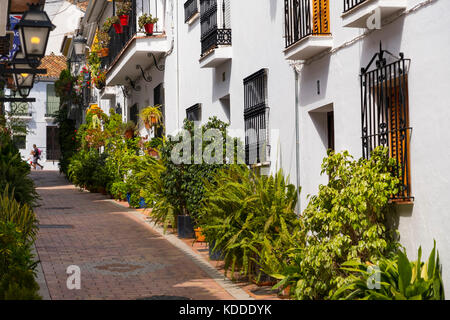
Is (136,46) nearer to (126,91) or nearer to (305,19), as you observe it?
(126,91)

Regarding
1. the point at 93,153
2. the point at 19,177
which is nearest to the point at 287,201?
the point at 19,177

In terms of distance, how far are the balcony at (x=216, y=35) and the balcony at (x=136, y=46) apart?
392 centimetres

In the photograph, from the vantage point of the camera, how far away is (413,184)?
815 cm

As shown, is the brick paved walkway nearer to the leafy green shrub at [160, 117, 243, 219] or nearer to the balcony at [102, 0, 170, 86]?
the leafy green shrub at [160, 117, 243, 219]

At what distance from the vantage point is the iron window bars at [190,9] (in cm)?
1702

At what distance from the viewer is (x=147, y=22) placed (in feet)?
63.8

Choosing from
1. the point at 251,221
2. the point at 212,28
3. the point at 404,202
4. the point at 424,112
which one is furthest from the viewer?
the point at 212,28

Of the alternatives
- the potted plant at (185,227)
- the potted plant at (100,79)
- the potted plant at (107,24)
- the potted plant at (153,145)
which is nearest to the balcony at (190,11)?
the potted plant at (153,145)

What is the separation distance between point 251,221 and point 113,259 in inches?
124

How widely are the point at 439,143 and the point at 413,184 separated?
28.5 inches

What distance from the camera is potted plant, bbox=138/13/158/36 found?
19.4 m

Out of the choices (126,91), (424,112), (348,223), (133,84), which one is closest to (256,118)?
(348,223)

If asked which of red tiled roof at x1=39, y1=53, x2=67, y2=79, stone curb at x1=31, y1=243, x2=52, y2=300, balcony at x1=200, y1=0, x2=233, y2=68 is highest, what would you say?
red tiled roof at x1=39, y1=53, x2=67, y2=79

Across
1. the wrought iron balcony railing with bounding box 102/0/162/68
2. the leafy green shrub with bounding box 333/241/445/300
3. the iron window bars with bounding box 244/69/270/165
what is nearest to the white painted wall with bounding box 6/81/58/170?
the wrought iron balcony railing with bounding box 102/0/162/68
